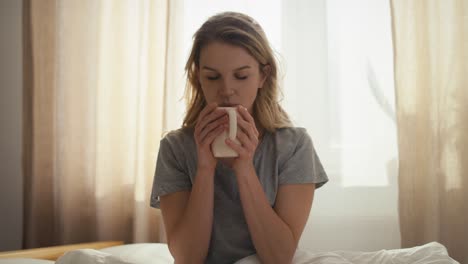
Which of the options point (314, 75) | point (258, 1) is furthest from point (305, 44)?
point (258, 1)

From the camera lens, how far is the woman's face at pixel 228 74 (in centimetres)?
112

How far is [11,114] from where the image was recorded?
2.61 m

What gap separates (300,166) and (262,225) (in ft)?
0.65

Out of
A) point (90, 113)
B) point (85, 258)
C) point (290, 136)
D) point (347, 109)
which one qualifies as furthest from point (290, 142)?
point (90, 113)

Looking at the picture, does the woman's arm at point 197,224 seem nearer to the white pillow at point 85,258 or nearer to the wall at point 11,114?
the white pillow at point 85,258

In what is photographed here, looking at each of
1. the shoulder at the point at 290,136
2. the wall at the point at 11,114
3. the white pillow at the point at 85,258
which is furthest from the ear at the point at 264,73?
the wall at the point at 11,114

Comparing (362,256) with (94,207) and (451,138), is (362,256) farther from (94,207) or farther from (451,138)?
(94,207)

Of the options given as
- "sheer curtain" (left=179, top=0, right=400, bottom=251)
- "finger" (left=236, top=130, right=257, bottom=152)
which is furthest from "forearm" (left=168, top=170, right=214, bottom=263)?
"sheer curtain" (left=179, top=0, right=400, bottom=251)

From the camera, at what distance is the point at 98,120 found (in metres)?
2.48

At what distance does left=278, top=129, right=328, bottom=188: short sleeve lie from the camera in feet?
3.94

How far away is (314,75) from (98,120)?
3.66 feet

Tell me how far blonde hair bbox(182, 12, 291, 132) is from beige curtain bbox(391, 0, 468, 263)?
41.7 inches

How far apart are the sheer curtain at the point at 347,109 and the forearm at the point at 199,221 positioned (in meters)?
1.27

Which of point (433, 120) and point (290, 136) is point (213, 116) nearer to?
point (290, 136)
